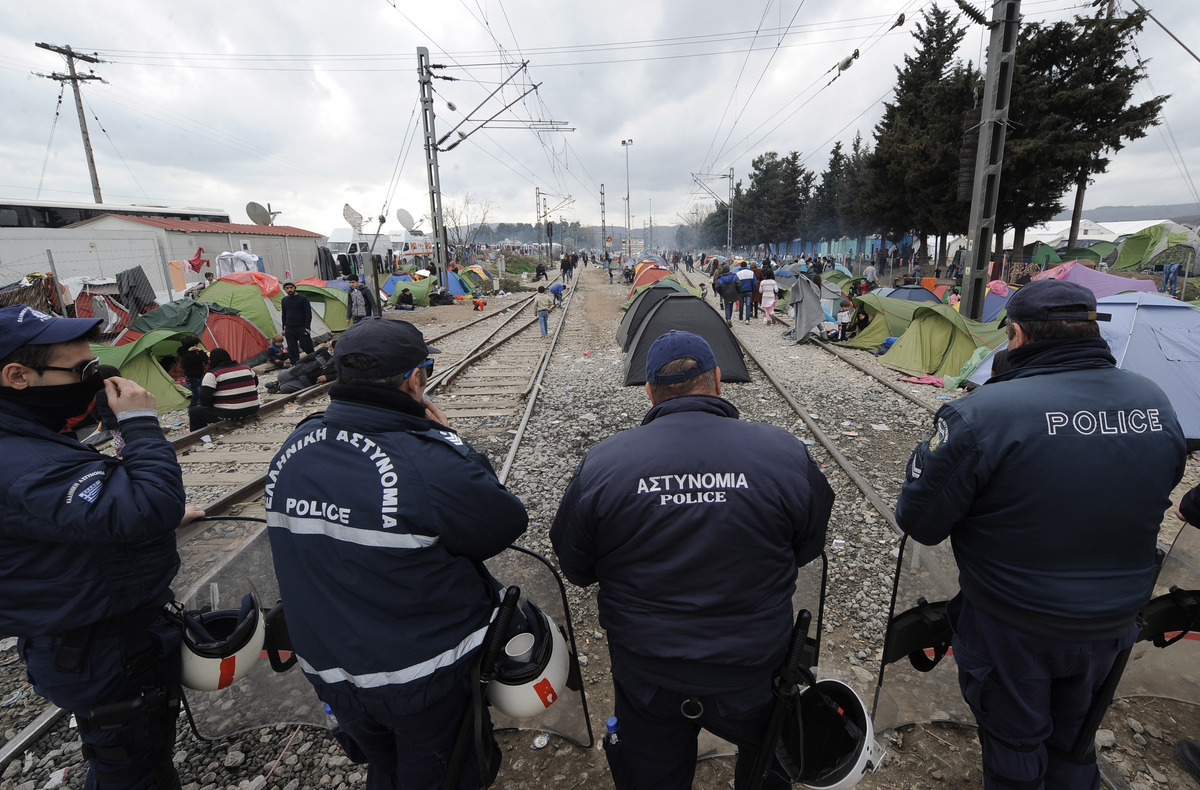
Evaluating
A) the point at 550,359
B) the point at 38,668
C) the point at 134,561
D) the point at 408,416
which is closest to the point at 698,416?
the point at 408,416

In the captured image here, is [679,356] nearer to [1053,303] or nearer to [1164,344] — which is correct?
[1053,303]

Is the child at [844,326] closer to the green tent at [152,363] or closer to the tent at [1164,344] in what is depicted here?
the tent at [1164,344]

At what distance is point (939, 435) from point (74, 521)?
8.73ft

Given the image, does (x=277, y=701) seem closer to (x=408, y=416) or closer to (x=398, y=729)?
(x=398, y=729)

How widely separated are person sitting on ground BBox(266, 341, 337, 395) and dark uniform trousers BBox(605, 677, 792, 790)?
9.72 metres

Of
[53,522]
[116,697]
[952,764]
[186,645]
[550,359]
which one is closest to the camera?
[53,522]

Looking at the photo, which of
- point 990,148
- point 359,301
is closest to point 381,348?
point 990,148

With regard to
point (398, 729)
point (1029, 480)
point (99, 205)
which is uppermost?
point (99, 205)

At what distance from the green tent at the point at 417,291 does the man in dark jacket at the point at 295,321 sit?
1077 cm

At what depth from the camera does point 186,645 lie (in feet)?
6.75

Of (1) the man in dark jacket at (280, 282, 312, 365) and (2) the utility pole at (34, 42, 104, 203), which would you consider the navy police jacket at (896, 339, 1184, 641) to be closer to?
(1) the man in dark jacket at (280, 282, 312, 365)

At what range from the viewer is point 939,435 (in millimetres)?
1983

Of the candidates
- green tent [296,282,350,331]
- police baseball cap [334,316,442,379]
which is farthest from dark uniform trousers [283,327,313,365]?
police baseball cap [334,316,442,379]

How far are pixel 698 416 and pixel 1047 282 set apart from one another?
134 cm
